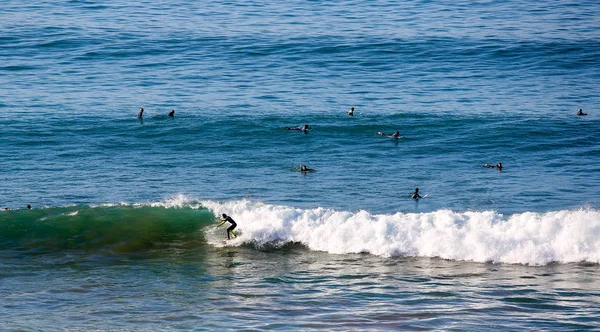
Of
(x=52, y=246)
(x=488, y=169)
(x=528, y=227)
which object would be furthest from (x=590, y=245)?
(x=52, y=246)

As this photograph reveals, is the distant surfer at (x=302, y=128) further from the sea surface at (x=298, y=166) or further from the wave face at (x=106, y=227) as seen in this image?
the wave face at (x=106, y=227)

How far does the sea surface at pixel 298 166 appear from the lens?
19719mm

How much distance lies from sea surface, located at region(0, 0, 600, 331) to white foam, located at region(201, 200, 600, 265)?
2.6 inches

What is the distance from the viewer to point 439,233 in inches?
957

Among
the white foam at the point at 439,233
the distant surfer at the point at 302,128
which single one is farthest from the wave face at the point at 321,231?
the distant surfer at the point at 302,128

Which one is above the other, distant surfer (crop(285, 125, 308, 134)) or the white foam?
distant surfer (crop(285, 125, 308, 134))

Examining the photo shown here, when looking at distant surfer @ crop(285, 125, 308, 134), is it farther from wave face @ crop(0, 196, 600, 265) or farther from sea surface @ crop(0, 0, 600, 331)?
wave face @ crop(0, 196, 600, 265)

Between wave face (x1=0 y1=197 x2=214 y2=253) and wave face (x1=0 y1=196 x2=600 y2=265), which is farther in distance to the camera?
wave face (x1=0 y1=197 x2=214 y2=253)

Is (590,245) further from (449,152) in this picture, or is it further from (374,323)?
(449,152)

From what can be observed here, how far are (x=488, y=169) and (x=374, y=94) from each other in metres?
11.5

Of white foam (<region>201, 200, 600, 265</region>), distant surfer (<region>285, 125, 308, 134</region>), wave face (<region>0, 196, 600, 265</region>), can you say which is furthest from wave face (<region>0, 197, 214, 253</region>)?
distant surfer (<region>285, 125, 308, 134</region>)

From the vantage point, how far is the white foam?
76.2 feet

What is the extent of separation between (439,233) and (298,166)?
886 centimetres

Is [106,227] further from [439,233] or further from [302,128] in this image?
[302,128]
